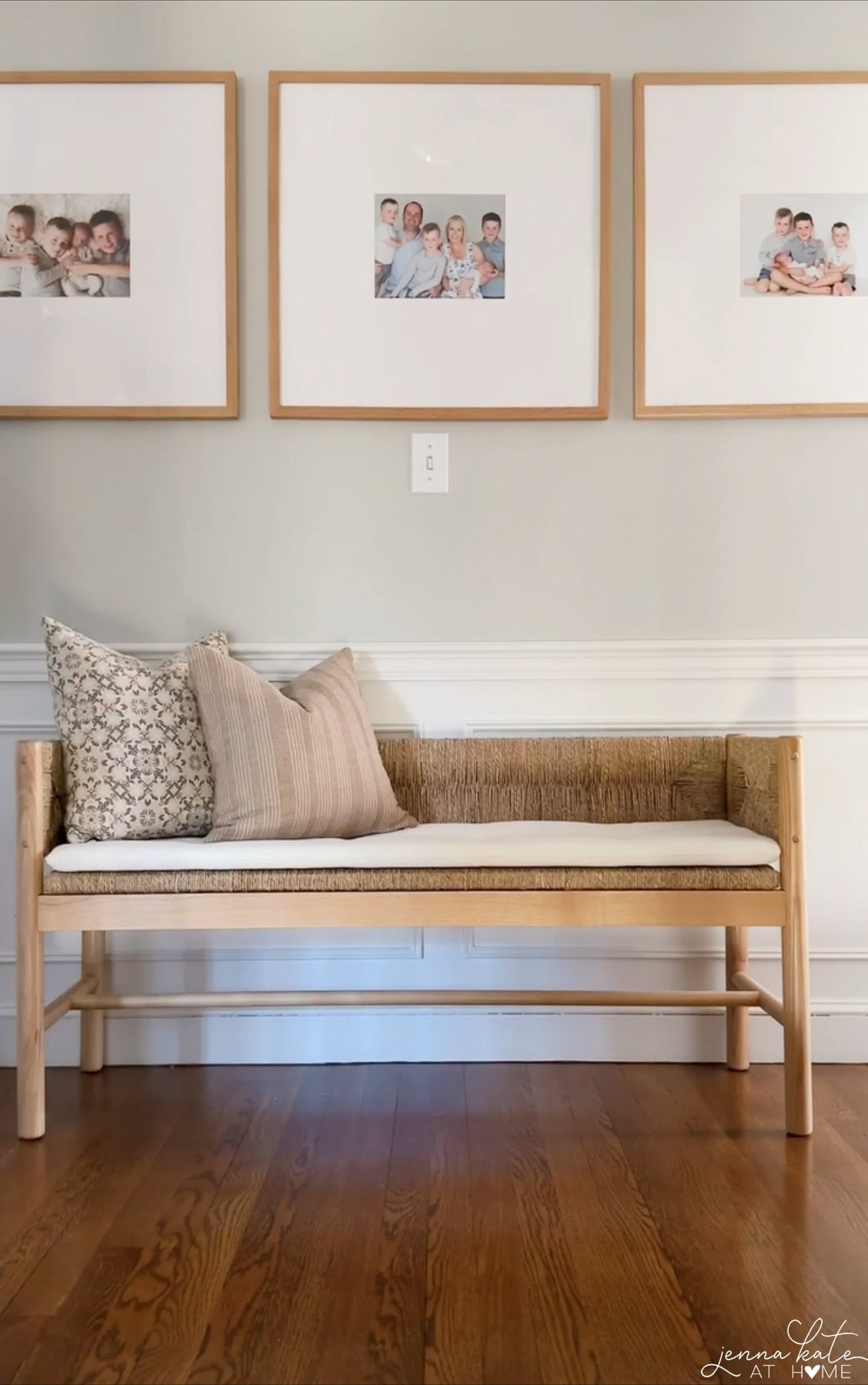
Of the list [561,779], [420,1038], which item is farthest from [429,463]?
[420,1038]

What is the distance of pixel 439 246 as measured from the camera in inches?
94.2

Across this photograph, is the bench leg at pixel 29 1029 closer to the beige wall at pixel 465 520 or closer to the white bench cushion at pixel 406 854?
the white bench cushion at pixel 406 854

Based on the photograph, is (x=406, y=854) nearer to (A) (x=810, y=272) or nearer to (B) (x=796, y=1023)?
(B) (x=796, y=1023)

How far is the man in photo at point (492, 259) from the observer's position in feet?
7.86

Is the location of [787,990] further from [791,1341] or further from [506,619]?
[506,619]

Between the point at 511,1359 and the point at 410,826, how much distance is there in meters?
1.10

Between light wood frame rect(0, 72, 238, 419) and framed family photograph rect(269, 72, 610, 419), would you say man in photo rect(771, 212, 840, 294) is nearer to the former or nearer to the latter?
framed family photograph rect(269, 72, 610, 419)

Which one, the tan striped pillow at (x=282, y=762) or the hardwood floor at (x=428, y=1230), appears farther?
the tan striped pillow at (x=282, y=762)

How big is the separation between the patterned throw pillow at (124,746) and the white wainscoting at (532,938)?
0.28m

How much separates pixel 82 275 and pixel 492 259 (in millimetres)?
876

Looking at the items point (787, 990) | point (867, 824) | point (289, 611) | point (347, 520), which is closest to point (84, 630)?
point (289, 611)

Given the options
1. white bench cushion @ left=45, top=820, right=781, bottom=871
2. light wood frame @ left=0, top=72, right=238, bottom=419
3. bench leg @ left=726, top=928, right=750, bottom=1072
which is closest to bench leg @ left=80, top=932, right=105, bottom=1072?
white bench cushion @ left=45, top=820, right=781, bottom=871

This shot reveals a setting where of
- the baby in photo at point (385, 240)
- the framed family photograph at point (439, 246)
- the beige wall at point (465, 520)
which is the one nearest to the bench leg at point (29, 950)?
the beige wall at point (465, 520)

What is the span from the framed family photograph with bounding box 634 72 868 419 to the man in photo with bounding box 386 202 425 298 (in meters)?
0.47
